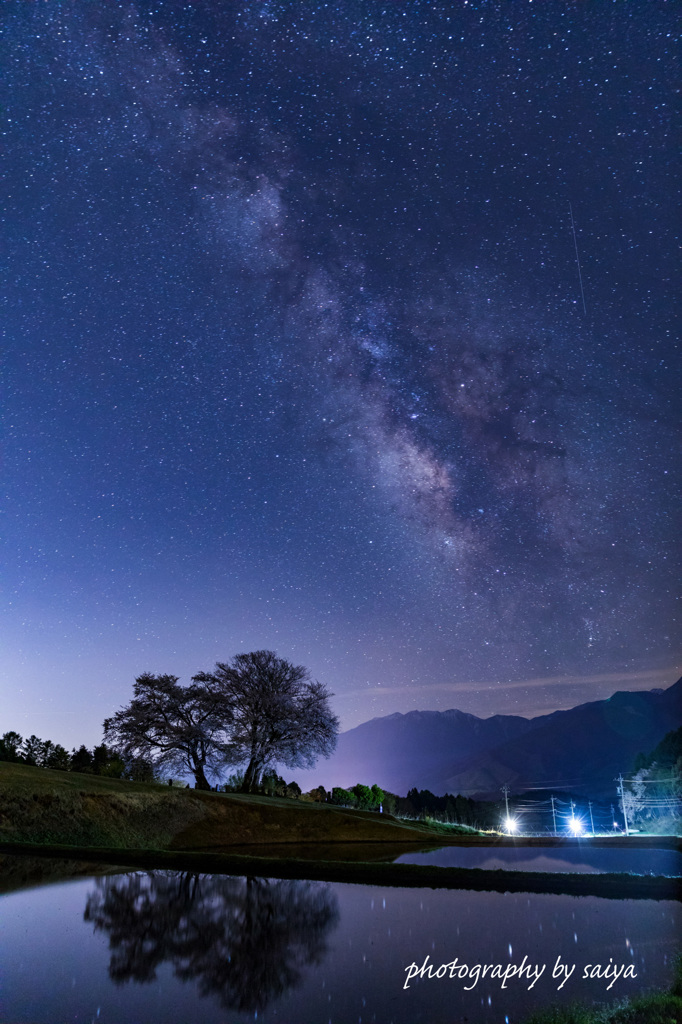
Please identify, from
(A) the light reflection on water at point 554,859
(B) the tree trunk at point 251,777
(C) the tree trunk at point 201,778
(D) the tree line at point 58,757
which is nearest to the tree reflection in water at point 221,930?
(A) the light reflection on water at point 554,859

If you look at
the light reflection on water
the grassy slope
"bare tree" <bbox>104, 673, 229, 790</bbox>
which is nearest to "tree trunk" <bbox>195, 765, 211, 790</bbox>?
"bare tree" <bbox>104, 673, 229, 790</bbox>

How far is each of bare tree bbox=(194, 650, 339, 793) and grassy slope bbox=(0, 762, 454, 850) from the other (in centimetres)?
825

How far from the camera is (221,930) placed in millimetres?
10992

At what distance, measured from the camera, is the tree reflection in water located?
8.37 m

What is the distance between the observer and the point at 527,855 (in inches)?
1068

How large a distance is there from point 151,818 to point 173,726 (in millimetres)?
18721

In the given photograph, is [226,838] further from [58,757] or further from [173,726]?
[58,757]

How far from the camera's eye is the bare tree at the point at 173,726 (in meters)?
48.2

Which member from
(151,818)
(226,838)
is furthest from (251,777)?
(151,818)

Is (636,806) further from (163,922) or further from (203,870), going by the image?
(163,922)

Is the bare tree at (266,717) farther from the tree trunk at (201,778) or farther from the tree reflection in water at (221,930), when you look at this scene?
the tree reflection in water at (221,930)

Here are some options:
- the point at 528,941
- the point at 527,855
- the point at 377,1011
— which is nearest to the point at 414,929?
the point at 528,941

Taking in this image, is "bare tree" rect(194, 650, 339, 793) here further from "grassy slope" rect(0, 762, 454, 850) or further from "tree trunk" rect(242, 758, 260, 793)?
"grassy slope" rect(0, 762, 454, 850)

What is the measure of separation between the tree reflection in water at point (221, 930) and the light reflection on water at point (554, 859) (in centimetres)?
768
